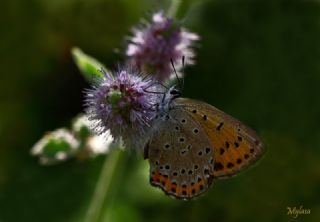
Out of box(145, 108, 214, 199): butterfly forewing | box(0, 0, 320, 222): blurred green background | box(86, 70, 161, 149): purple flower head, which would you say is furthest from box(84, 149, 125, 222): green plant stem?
box(0, 0, 320, 222): blurred green background

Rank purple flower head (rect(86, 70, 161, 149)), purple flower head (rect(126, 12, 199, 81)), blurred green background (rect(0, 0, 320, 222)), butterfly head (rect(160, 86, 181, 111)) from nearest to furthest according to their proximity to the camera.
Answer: purple flower head (rect(86, 70, 161, 149))
butterfly head (rect(160, 86, 181, 111))
purple flower head (rect(126, 12, 199, 81))
blurred green background (rect(0, 0, 320, 222))

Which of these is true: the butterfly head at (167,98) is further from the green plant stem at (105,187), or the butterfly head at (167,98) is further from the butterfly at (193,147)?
the green plant stem at (105,187)

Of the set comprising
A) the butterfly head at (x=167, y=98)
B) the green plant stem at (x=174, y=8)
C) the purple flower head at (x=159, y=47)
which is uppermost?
the green plant stem at (x=174, y=8)

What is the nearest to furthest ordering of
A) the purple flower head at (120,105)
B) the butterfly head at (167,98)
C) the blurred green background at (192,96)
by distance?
the purple flower head at (120,105) < the butterfly head at (167,98) < the blurred green background at (192,96)

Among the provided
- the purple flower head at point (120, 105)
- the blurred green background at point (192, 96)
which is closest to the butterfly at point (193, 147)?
the purple flower head at point (120, 105)

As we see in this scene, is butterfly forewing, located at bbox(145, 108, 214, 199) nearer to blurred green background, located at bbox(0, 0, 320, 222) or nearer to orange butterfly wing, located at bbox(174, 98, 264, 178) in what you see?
orange butterfly wing, located at bbox(174, 98, 264, 178)

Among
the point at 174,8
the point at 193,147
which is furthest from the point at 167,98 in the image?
the point at 174,8
